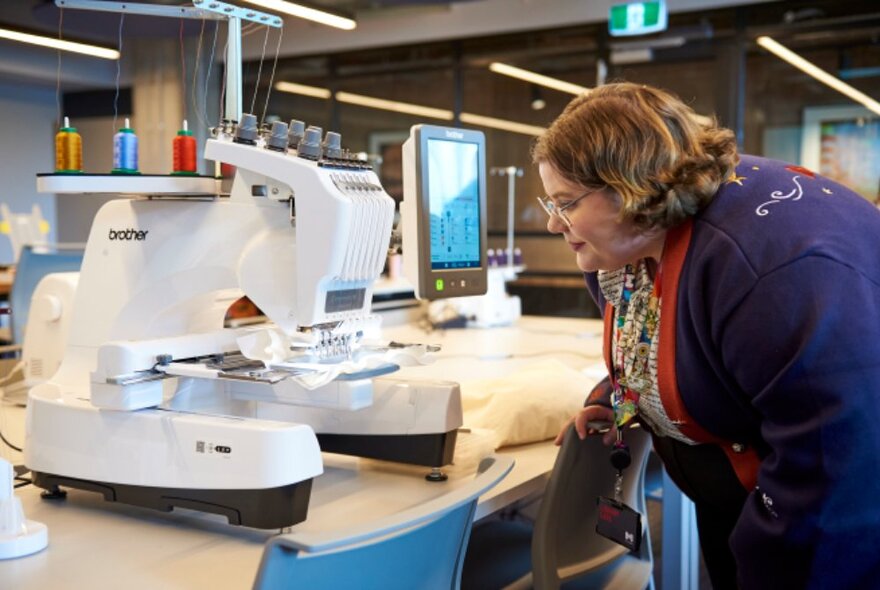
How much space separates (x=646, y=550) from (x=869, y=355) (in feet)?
3.30

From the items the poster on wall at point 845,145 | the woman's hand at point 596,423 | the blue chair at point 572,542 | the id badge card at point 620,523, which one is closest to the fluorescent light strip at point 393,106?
the poster on wall at point 845,145

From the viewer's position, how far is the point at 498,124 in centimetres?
738

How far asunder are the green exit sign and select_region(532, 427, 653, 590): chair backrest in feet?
14.7

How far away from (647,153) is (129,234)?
844mm

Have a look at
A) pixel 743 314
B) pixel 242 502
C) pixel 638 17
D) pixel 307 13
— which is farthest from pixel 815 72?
pixel 242 502

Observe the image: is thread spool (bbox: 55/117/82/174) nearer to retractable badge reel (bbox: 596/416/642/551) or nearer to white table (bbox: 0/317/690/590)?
white table (bbox: 0/317/690/590)

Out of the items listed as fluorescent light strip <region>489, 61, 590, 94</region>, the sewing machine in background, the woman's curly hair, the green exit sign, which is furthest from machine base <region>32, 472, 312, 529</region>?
fluorescent light strip <region>489, 61, 590, 94</region>

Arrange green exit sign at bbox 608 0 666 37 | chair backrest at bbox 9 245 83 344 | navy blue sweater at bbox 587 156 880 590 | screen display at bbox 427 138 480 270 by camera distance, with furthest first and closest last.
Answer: green exit sign at bbox 608 0 666 37, chair backrest at bbox 9 245 83 344, screen display at bbox 427 138 480 270, navy blue sweater at bbox 587 156 880 590

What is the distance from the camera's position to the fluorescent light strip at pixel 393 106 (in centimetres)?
770

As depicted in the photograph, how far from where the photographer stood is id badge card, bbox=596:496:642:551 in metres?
1.47

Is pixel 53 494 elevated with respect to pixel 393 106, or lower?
lower

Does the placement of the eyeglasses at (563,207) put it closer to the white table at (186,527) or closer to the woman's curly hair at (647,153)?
the woman's curly hair at (647,153)

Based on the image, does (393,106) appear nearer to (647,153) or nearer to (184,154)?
(184,154)

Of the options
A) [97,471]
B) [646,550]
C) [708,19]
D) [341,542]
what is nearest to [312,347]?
[97,471]
